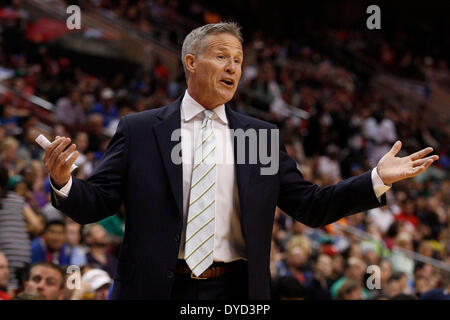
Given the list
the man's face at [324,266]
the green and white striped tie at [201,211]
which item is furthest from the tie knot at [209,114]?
the man's face at [324,266]

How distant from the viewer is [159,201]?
7.56 ft

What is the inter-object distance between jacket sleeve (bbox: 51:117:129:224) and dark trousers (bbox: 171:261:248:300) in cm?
34

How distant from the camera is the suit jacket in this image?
225 centimetres

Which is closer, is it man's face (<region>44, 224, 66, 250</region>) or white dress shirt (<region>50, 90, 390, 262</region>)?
white dress shirt (<region>50, 90, 390, 262</region>)

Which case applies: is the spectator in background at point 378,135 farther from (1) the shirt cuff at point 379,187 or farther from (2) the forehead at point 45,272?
(1) the shirt cuff at point 379,187

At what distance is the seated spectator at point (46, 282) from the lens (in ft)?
12.5

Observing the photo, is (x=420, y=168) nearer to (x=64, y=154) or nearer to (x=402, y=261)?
(x=64, y=154)

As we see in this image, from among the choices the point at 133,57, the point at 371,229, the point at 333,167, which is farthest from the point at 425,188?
the point at 133,57

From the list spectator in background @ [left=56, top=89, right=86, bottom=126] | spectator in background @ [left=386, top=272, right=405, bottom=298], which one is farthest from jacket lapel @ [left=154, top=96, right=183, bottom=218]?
spectator in background @ [left=56, top=89, right=86, bottom=126]

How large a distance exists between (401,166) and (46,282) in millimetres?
2240

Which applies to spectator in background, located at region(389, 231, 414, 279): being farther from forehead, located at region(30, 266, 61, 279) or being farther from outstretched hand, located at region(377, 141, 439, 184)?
outstretched hand, located at region(377, 141, 439, 184)

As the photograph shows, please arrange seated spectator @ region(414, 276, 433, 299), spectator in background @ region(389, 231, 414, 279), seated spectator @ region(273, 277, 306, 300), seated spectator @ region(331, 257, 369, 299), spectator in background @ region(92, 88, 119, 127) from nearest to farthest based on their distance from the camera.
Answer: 1. seated spectator @ region(273, 277, 306, 300)
2. seated spectator @ region(331, 257, 369, 299)
3. seated spectator @ region(414, 276, 433, 299)
4. spectator in background @ region(389, 231, 414, 279)
5. spectator in background @ region(92, 88, 119, 127)

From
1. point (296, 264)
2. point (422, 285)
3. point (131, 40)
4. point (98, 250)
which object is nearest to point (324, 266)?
point (296, 264)
